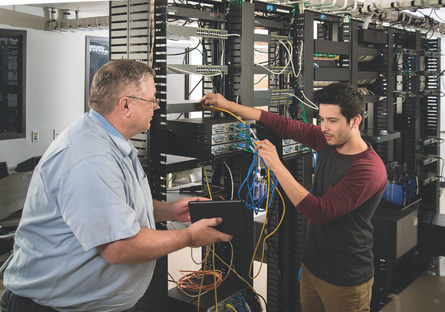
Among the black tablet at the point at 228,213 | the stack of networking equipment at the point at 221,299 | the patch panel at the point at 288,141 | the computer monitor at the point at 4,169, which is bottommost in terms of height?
the stack of networking equipment at the point at 221,299

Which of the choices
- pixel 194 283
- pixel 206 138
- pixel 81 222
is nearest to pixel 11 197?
pixel 194 283

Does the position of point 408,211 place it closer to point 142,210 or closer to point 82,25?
point 142,210

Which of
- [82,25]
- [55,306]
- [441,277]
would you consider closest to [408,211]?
[441,277]

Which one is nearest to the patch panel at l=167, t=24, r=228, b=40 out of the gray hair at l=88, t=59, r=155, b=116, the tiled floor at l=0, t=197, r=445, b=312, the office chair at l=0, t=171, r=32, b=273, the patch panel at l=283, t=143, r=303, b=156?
the gray hair at l=88, t=59, r=155, b=116

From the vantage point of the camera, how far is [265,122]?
217 centimetres

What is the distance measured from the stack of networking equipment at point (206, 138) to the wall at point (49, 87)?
3226 millimetres

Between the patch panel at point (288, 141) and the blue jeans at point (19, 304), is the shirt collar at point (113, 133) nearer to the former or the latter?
the blue jeans at point (19, 304)

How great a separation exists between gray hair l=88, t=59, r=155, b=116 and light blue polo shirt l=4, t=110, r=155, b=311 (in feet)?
0.14

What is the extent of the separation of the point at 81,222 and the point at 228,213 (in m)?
0.56

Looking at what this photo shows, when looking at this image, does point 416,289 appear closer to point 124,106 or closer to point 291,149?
point 291,149

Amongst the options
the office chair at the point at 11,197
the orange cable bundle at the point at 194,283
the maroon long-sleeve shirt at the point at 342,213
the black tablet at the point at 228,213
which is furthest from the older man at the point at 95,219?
the office chair at the point at 11,197

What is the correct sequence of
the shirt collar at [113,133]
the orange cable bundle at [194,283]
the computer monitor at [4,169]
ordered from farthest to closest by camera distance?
the computer monitor at [4,169] → the orange cable bundle at [194,283] → the shirt collar at [113,133]

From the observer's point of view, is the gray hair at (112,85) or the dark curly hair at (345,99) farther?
the dark curly hair at (345,99)

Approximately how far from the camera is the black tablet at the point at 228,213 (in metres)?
1.51
